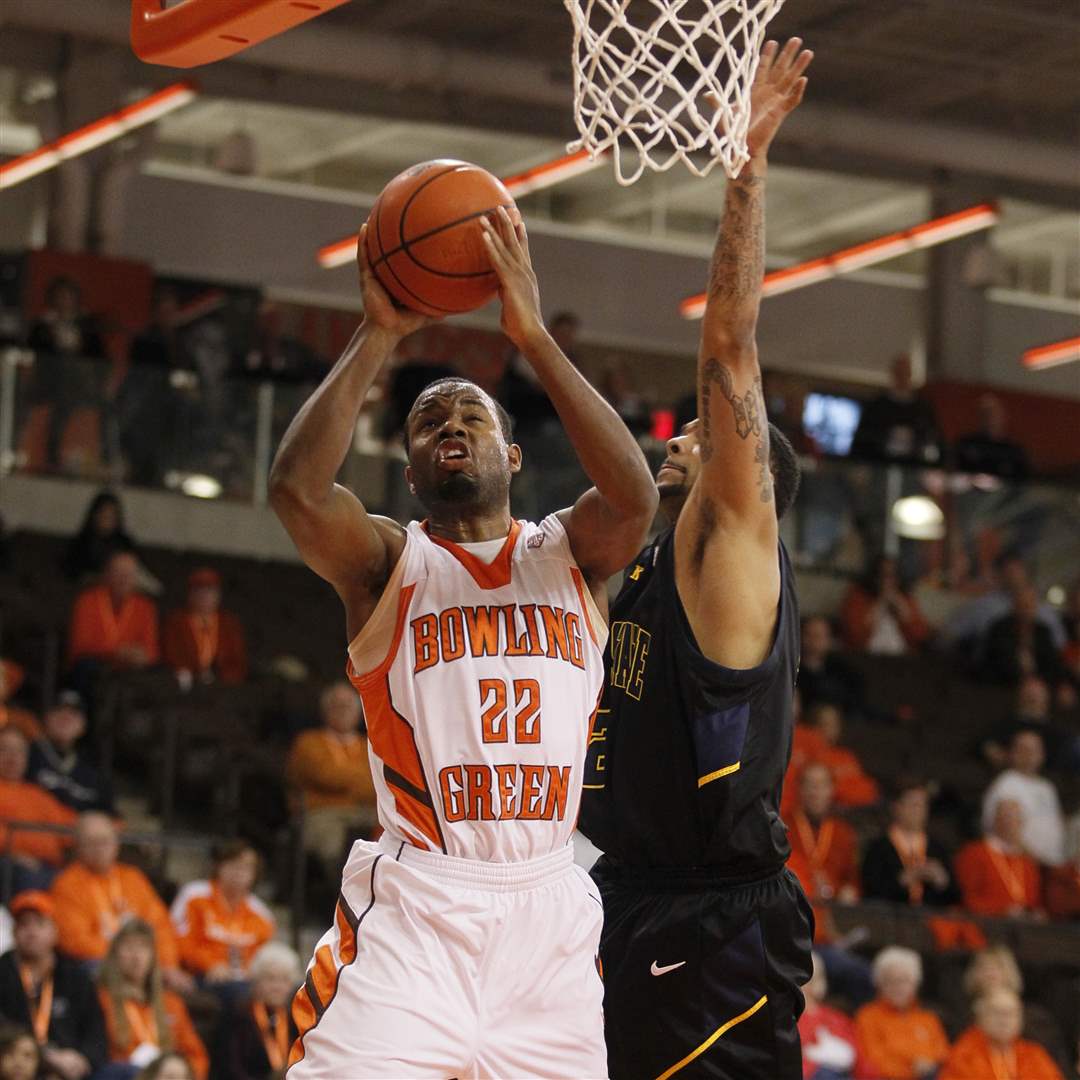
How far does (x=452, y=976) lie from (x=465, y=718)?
502 mm

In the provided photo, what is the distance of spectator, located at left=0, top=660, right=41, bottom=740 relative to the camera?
11145 mm

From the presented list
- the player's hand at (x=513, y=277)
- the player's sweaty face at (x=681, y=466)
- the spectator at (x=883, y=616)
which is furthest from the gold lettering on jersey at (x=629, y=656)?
the spectator at (x=883, y=616)

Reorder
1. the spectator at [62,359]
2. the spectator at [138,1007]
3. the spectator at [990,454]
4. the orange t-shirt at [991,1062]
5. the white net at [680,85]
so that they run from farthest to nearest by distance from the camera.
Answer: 1. the spectator at [990,454]
2. the spectator at [62,359]
3. the orange t-shirt at [991,1062]
4. the spectator at [138,1007]
5. the white net at [680,85]

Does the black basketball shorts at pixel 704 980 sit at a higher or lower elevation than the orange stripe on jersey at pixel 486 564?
lower

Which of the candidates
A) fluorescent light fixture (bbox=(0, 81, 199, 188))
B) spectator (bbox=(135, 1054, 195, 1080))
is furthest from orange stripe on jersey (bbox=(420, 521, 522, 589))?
fluorescent light fixture (bbox=(0, 81, 199, 188))

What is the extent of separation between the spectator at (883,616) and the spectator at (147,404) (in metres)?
5.44

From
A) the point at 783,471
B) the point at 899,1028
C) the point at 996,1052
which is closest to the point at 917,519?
the point at 899,1028

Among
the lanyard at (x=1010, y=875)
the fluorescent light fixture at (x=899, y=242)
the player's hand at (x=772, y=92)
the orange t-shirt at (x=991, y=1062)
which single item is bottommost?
the orange t-shirt at (x=991, y=1062)

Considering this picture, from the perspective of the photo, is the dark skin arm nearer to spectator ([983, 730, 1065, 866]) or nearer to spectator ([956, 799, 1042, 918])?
spectator ([956, 799, 1042, 918])

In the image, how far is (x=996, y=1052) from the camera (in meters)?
9.83

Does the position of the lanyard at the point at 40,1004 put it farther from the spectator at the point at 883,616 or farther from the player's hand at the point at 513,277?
the spectator at the point at 883,616

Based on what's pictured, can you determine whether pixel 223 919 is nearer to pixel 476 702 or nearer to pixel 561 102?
pixel 476 702

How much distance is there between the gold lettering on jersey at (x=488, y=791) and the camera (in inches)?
161

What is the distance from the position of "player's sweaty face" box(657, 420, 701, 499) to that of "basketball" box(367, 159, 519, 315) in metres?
0.84
